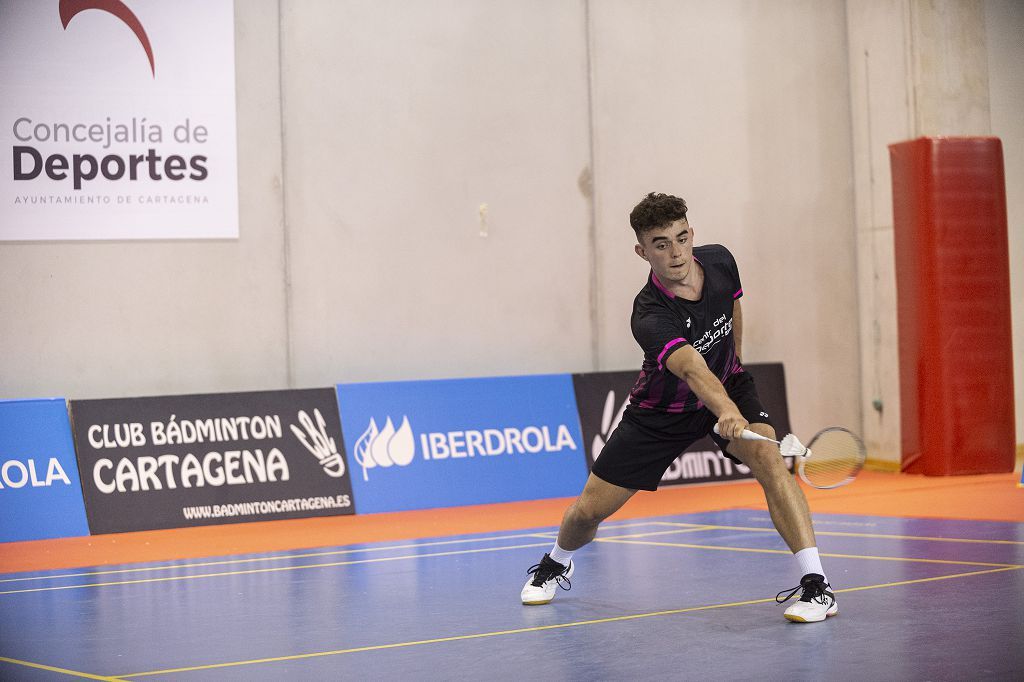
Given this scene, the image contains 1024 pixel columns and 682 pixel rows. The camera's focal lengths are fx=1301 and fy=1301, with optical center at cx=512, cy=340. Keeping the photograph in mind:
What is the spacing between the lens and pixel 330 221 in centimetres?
1246

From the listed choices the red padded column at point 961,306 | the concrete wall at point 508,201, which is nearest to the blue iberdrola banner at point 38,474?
the concrete wall at point 508,201

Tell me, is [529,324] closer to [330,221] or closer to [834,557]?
[330,221]

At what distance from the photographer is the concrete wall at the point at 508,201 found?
1192cm

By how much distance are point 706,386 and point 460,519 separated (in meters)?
5.64

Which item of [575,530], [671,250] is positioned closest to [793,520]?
[575,530]

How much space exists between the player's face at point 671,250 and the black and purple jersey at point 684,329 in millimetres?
118

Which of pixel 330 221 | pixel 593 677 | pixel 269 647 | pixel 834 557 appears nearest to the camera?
pixel 593 677

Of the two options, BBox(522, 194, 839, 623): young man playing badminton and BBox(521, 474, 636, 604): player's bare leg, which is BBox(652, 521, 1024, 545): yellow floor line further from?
BBox(521, 474, 636, 604): player's bare leg

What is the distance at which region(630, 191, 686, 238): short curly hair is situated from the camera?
599 centimetres

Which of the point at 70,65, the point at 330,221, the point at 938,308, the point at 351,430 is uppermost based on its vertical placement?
the point at 70,65

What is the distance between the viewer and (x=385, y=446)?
1167 centimetres

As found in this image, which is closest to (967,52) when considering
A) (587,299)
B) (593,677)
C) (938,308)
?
(938,308)

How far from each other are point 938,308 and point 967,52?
2.88 m

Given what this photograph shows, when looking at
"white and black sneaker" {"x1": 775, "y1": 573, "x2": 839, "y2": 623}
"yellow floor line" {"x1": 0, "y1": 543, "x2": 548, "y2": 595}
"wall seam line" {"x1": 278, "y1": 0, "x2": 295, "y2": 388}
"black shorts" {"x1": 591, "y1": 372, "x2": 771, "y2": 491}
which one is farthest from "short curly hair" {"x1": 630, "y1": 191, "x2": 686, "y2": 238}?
"wall seam line" {"x1": 278, "y1": 0, "x2": 295, "y2": 388}
